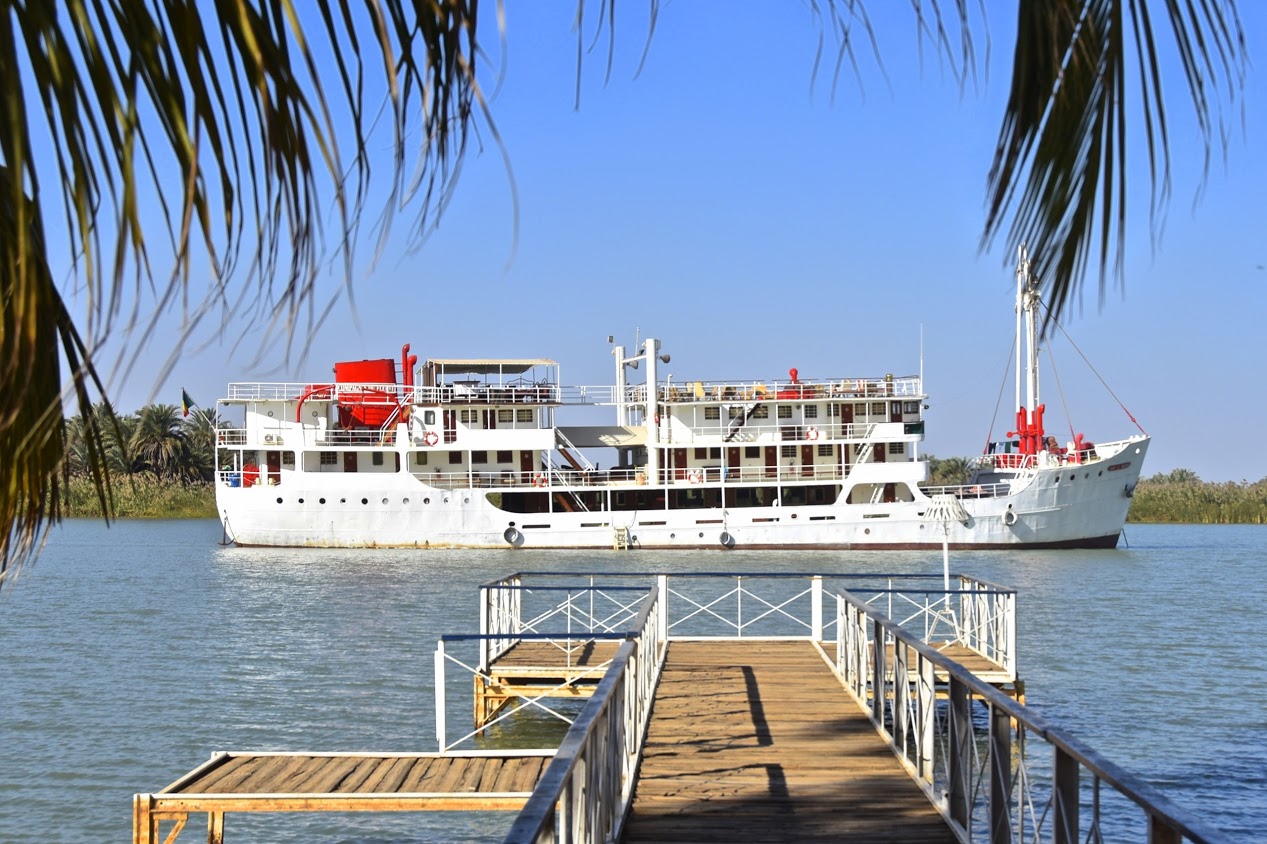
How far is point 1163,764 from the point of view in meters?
11.0

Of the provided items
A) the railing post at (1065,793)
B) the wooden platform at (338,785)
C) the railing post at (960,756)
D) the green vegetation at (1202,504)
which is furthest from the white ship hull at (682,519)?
the railing post at (1065,793)

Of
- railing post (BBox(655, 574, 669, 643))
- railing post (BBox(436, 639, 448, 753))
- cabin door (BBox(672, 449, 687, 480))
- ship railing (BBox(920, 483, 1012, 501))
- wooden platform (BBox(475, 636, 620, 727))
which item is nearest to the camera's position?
railing post (BBox(436, 639, 448, 753))

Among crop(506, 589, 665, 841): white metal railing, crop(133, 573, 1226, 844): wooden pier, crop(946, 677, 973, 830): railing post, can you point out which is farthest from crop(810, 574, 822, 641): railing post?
crop(946, 677, 973, 830): railing post

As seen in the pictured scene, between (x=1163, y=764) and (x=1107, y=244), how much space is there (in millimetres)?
10738

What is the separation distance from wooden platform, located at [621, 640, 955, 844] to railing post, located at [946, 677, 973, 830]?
120 millimetres

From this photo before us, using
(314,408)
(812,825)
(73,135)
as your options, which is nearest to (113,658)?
(812,825)

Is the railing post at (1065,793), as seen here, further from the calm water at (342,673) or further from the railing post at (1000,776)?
the calm water at (342,673)

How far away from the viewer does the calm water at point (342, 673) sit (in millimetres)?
9914

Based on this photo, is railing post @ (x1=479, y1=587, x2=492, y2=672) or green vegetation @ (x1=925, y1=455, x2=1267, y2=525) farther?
green vegetation @ (x1=925, y1=455, x2=1267, y2=525)

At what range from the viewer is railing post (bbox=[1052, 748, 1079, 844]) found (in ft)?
11.7

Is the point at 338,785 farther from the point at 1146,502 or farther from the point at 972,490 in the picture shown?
the point at 1146,502

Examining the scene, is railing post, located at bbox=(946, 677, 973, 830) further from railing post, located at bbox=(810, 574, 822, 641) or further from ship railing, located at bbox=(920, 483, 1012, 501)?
ship railing, located at bbox=(920, 483, 1012, 501)

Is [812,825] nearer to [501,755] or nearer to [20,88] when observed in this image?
[501,755]

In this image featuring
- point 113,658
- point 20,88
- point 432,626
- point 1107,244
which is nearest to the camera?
point 20,88
